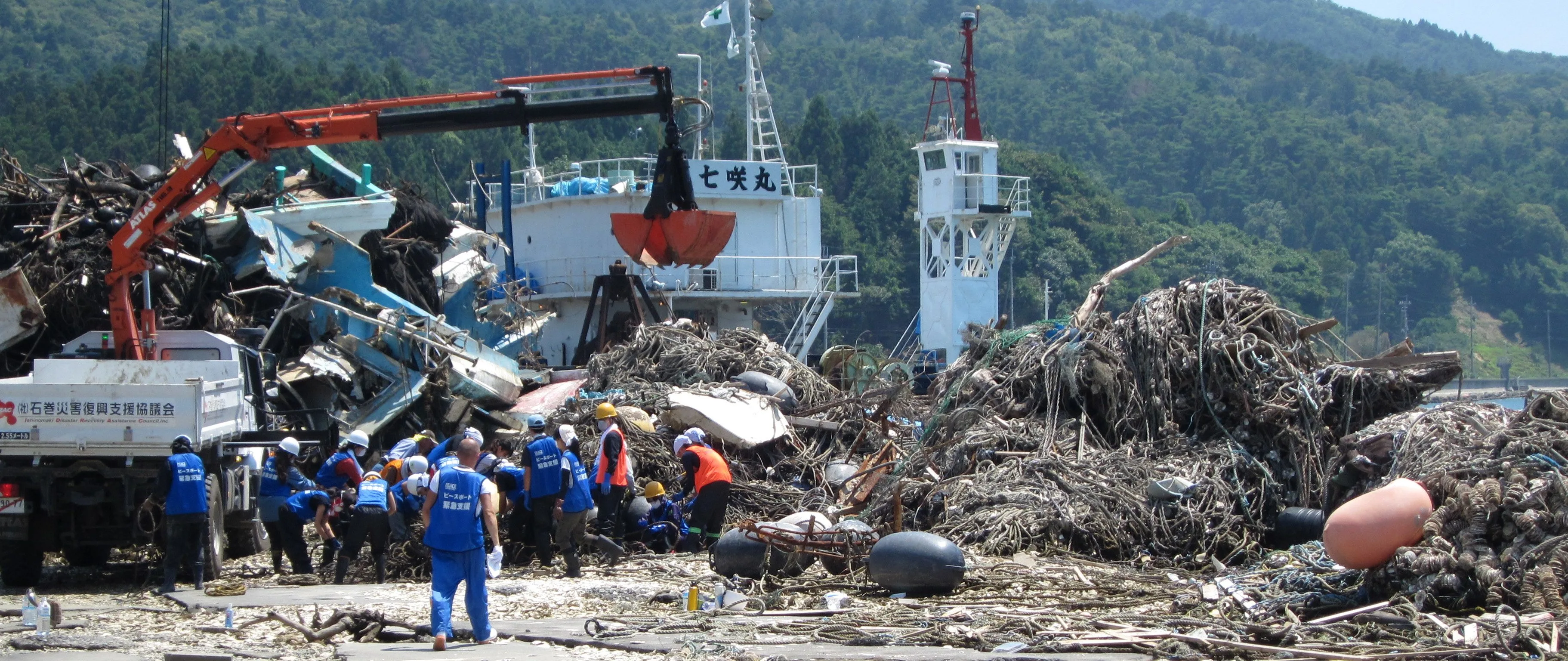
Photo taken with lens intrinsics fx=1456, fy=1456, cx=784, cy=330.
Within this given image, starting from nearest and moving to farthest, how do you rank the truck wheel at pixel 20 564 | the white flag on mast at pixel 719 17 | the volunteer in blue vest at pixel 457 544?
the volunteer in blue vest at pixel 457 544
the truck wheel at pixel 20 564
the white flag on mast at pixel 719 17

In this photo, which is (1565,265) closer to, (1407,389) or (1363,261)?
(1363,261)

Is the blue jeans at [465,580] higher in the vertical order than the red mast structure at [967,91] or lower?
lower

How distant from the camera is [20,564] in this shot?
10773 millimetres

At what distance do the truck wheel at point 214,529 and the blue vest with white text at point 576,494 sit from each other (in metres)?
2.60

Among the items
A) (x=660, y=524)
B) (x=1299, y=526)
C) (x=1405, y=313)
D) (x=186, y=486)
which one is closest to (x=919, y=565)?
(x=660, y=524)

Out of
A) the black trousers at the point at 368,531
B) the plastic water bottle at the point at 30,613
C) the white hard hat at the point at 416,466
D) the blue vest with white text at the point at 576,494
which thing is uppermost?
the white hard hat at the point at 416,466

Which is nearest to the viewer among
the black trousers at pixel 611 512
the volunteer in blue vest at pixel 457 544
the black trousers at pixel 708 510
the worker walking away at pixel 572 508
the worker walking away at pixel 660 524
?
the volunteer in blue vest at pixel 457 544

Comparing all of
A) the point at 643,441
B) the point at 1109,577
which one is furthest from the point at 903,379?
the point at 1109,577

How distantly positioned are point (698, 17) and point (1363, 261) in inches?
4485

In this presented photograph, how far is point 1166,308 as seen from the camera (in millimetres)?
13266

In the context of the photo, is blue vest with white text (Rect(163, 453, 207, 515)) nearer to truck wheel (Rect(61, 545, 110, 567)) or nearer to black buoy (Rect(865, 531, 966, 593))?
truck wheel (Rect(61, 545, 110, 567))

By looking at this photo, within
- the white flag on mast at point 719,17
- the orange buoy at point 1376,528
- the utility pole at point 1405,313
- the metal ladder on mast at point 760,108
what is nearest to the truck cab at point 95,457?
the orange buoy at point 1376,528

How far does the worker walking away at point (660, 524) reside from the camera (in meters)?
12.5

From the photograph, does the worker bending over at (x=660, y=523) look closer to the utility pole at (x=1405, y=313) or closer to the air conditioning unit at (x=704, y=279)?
the air conditioning unit at (x=704, y=279)
